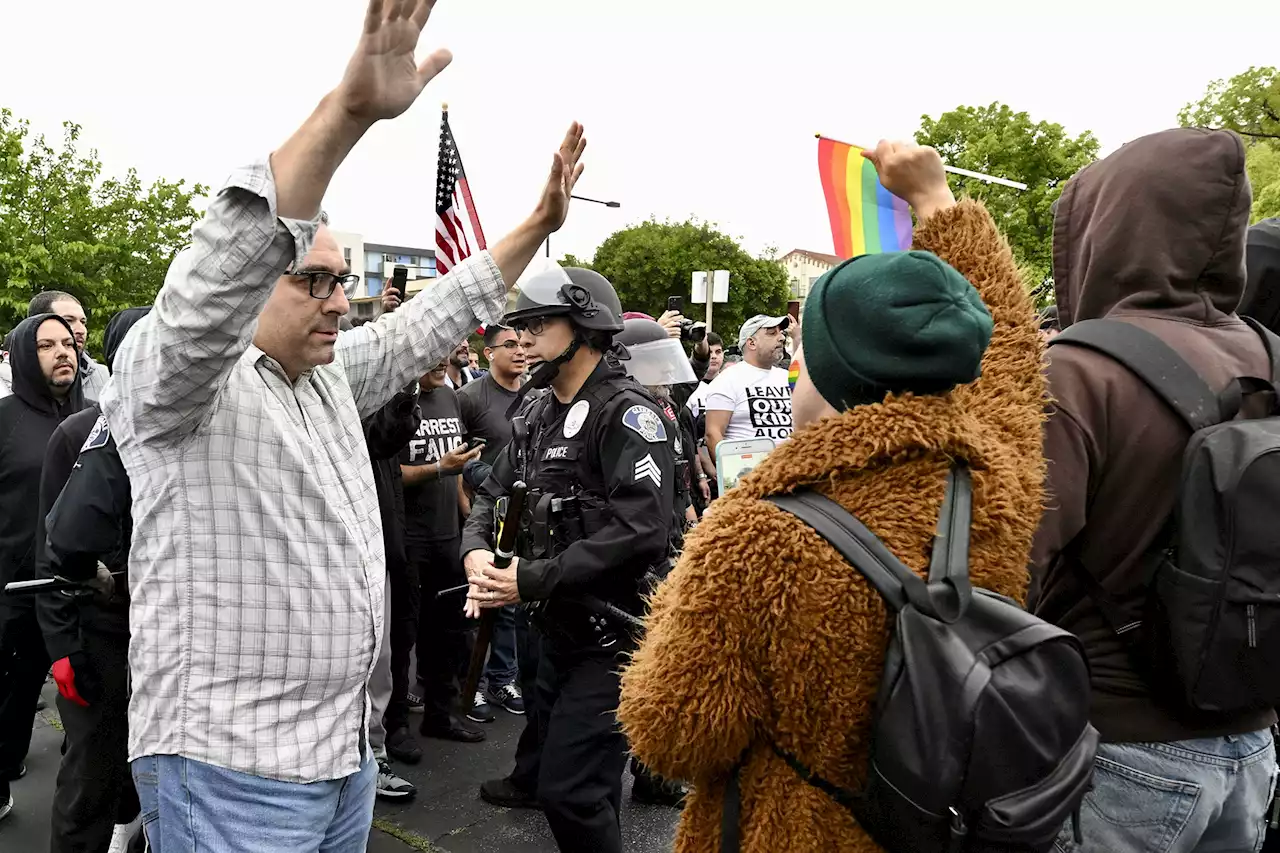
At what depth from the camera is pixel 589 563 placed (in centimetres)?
322

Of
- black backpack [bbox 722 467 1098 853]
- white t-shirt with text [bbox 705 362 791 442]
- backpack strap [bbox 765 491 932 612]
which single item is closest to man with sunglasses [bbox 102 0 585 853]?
backpack strap [bbox 765 491 932 612]

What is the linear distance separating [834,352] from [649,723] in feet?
2.08

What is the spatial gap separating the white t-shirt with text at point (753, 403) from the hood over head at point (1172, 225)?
16.0 feet

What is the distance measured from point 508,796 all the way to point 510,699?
1.44 meters

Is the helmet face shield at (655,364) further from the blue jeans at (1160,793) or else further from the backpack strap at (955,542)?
the backpack strap at (955,542)

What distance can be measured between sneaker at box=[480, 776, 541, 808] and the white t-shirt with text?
126 inches

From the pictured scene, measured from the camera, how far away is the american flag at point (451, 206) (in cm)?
741

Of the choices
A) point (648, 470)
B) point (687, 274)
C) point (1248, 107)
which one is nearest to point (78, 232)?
point (648, 470)

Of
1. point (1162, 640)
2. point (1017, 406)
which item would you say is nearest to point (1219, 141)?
point (1017, 406)

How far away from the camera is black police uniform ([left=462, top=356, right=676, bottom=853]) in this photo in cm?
315

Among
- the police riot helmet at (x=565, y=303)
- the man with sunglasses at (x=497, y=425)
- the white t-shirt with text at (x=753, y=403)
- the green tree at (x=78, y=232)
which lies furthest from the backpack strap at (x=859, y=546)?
the green tree at (x=78, y=232)

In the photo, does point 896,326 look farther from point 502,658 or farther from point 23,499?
point 502,658

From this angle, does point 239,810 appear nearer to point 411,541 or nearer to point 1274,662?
point 1274,662

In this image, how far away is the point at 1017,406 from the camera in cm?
153
